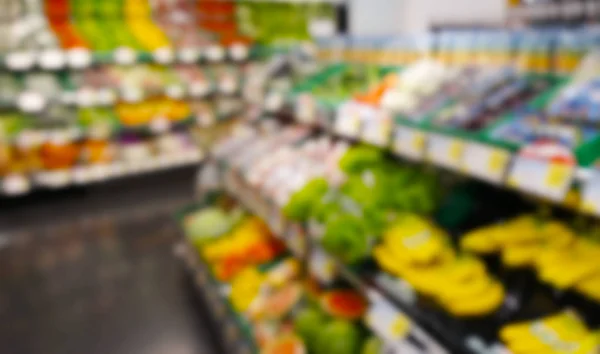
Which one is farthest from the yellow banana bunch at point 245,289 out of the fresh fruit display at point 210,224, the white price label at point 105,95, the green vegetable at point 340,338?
the white price label at point 105,95

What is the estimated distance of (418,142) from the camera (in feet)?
4.29

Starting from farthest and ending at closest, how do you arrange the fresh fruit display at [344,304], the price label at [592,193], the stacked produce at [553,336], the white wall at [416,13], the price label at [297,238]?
1. the white wall at [416,13]
2. the price label at [297,238]
3. the fresh fruit display at [344,304]
4. the stacked produce at [553,336]
5. the price label at [592,193]

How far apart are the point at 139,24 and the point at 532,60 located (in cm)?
430

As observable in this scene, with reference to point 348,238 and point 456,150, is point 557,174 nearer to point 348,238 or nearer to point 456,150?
point 456,150

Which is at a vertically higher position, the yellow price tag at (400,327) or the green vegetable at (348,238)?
the green vegetable at (348,238)

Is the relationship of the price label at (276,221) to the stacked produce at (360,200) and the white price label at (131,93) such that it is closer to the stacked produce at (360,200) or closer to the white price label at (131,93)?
the stacked produce at (360,200)

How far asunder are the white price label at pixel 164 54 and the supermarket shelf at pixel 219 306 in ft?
7.62

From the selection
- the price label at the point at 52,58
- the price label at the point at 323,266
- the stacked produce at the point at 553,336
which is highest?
the price label at the point at 52,58

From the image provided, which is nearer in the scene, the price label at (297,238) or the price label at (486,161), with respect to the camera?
the price label at (486,161)

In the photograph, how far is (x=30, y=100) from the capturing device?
4121 mm

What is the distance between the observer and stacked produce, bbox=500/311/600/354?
102cm

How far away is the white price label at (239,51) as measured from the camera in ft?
16.7

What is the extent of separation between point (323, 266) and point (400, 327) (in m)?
0.52

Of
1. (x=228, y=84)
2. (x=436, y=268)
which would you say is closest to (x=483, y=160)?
(x=436, y=268)
